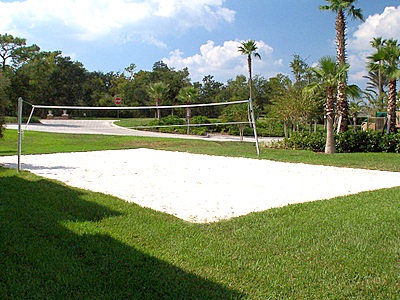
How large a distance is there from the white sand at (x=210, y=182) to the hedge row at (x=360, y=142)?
4.80 meters

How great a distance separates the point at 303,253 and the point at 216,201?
7.99 ft

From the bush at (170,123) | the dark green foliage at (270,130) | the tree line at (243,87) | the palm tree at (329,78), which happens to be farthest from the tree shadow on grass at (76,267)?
the dark green foliage at (270,130)

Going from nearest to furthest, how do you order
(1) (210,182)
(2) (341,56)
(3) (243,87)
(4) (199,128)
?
(1) (210,182) < (2) (341,56) < (4) (199,128) < (3) (243,87)

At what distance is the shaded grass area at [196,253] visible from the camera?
280 centimetres

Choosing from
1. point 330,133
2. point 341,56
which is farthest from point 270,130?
point 330,133

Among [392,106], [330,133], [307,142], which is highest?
[392,106]

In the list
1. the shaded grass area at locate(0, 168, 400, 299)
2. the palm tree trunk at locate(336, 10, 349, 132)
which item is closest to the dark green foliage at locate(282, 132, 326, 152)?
the palm tree trunk at locate(336, 10, 349, 132)

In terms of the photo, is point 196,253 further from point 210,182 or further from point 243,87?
point 243,87

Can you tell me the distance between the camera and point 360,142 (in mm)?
14312

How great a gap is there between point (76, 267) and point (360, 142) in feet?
42.6

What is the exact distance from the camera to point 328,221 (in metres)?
4.46

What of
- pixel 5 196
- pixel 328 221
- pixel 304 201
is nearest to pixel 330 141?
pixel 304 201

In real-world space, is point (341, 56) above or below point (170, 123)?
above

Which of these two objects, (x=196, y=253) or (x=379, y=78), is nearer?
(x=196, y=253)
